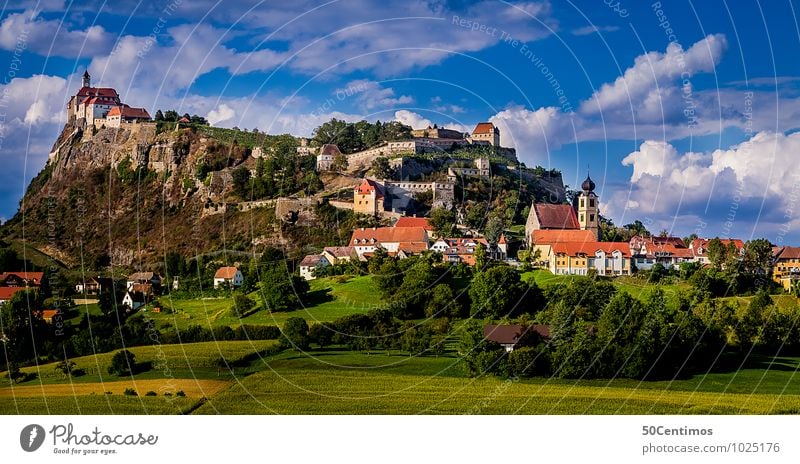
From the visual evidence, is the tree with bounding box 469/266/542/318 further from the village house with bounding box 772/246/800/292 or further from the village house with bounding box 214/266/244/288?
the village house with bounding box 214/266/244/288

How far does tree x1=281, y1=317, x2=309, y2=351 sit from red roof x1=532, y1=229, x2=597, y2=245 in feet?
76.3

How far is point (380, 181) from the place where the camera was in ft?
266

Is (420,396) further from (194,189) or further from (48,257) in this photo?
(194,189)

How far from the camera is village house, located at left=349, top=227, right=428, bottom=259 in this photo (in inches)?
2510

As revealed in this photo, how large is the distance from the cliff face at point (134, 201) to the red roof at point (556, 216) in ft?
72.3

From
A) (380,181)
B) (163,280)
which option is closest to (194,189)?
(380,181)

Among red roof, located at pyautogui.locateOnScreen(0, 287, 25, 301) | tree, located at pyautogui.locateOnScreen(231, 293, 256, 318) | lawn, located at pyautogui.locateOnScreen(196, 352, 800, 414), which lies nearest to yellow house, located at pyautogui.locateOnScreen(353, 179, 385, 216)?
tree, located at pyautogui.locateOnScreen(231, 293, 256, 318)

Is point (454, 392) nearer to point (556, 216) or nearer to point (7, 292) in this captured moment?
point (7, 292)

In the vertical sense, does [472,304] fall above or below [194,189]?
below

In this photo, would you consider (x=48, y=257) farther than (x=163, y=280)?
Yes

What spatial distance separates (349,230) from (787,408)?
4574cm

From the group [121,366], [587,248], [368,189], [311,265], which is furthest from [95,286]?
[587,248]

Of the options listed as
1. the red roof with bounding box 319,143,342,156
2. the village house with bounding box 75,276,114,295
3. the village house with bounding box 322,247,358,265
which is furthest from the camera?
the red roof with bounding box 319,143,342,156
